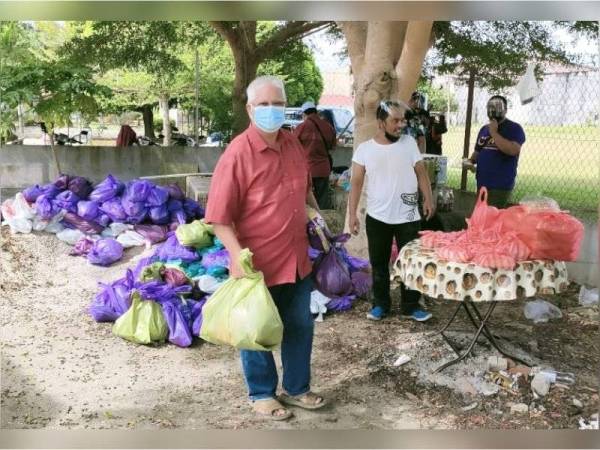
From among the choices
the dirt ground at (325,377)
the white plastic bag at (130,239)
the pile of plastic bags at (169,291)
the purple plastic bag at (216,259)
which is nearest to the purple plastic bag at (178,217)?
the white plastic bag at (130,239)

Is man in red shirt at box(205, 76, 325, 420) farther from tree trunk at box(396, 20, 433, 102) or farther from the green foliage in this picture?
the green foliage

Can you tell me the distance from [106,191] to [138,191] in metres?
0.44

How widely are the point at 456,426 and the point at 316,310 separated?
180 centimetres

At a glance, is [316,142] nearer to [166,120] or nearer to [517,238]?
[517,238]

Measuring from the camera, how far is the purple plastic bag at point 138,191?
6527mm

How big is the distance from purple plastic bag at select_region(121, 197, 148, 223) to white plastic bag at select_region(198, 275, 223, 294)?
1.78m

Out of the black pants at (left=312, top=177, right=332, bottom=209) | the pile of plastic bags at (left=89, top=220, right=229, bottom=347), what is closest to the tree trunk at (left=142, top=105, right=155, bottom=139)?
the black pants at (left=312, top=177, right=332, bottom=209)

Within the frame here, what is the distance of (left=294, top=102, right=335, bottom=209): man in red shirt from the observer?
7516 mm

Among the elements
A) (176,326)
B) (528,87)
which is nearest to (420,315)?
(176,326)

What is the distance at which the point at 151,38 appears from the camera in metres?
10.4

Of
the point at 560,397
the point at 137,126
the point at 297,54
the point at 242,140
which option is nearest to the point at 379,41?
the point at 242,140

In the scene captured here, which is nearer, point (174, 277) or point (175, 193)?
point (174, 277)

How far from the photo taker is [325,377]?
12.4ft

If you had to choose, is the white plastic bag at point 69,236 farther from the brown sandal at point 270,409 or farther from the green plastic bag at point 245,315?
the green plastic bag at point 245,315
